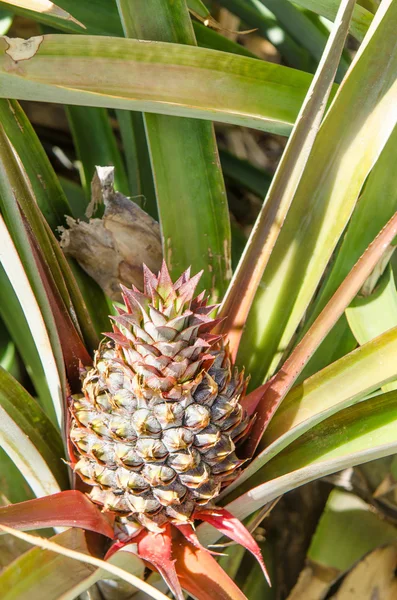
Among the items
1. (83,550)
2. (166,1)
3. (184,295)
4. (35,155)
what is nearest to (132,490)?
(83,550)

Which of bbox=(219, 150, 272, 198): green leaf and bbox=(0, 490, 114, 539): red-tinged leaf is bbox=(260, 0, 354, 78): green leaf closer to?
bbox=(219, 150, 272, 198): green leaf

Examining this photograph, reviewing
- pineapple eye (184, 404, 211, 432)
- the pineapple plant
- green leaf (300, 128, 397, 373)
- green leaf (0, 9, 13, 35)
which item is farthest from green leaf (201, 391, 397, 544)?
green leaf (0, 9, 13, 35)

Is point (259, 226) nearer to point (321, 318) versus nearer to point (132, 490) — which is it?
point (321, 318)

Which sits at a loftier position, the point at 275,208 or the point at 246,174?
the point at 246,174

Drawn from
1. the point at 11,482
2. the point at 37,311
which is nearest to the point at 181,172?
the point at 37,311

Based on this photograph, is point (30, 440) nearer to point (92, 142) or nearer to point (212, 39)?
point (92, 142)
